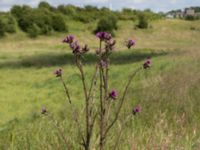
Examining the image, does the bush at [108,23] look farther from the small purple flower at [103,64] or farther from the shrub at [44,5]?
the small purple flower at [103,64]

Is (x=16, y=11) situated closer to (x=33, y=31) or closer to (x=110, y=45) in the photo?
(x=33, y=31)

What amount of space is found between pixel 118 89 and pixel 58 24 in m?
29.9

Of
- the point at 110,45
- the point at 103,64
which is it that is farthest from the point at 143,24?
the point at 110,45

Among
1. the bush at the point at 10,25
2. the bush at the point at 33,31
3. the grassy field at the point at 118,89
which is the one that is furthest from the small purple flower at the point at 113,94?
the bush at the point at 33,31

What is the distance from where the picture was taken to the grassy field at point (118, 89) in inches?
216

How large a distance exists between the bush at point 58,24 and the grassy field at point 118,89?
25.4 inches

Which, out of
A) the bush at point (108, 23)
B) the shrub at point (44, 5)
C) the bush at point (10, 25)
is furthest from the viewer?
the shrub at point (44, 5)

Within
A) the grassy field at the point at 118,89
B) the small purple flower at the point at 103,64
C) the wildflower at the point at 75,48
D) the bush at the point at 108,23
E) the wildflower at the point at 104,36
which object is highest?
the wildflower at the point at 104,36

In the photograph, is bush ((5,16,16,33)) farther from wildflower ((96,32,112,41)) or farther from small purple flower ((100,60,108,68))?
wildflower ((96,32,112,41))

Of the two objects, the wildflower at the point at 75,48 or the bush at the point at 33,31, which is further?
the bush at the point at 33,31

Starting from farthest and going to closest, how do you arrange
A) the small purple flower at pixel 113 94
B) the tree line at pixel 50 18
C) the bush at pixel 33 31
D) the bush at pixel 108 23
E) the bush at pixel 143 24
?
the bush at pixel 143 24 < the bush at pixel 108 23 < the tree line at pixel 50 18 < the bush at pixel 33 31 < the small purple flower at pixel 113 94

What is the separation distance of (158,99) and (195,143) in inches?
139

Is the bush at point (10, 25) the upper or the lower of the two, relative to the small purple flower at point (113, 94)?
lower

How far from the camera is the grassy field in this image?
18.0 ft
